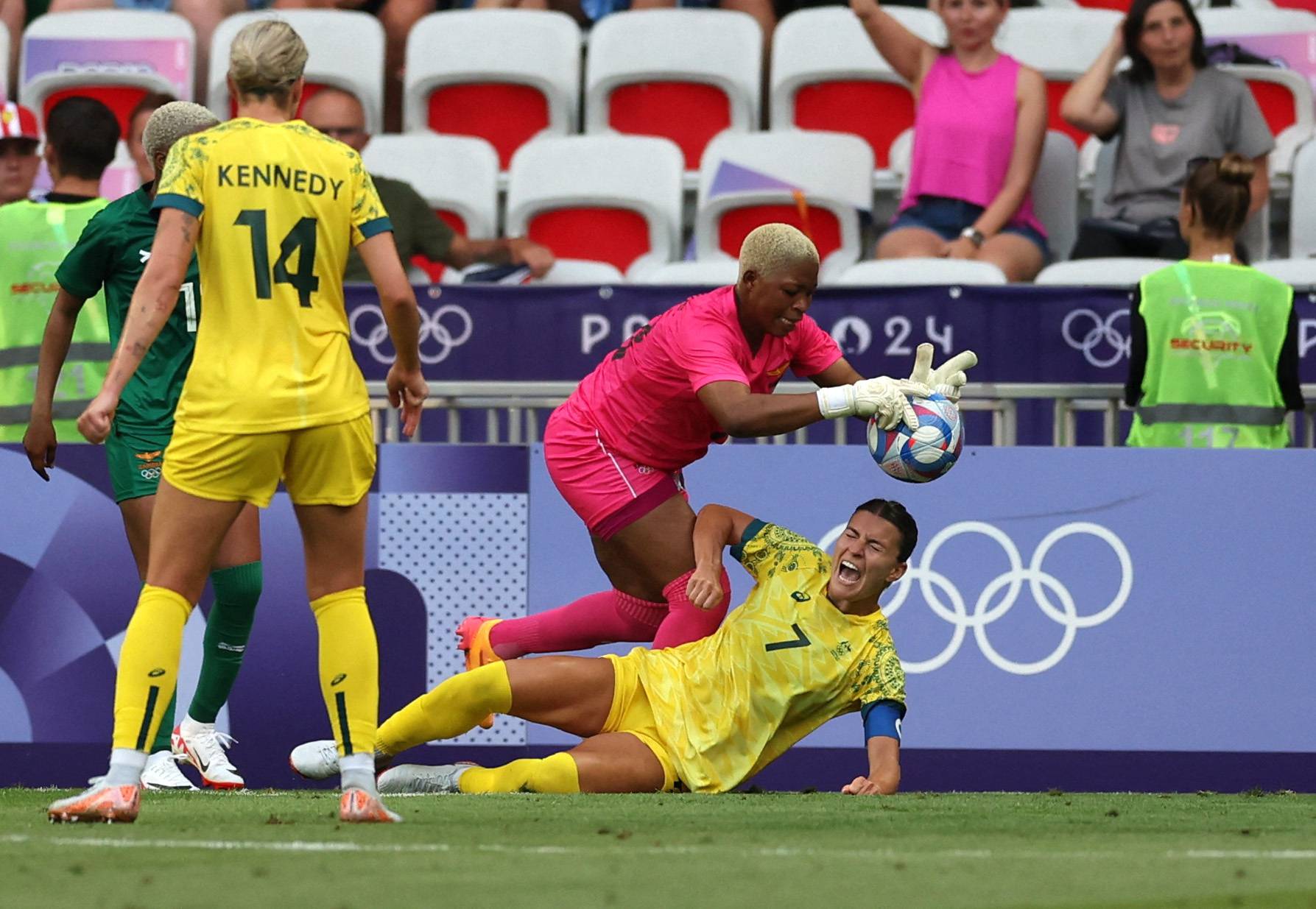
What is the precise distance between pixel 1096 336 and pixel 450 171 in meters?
3.86

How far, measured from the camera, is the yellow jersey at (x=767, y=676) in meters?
6.25

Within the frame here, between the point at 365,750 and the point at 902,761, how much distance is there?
122 inches

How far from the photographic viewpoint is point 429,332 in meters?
8.02

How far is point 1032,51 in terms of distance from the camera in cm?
1116

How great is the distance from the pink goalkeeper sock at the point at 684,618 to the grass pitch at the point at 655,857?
0.82m

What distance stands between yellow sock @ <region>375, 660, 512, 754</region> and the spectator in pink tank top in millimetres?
3877

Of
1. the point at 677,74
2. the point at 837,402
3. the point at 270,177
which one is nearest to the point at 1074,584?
the point at 837,402

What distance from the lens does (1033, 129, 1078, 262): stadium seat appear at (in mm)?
9812

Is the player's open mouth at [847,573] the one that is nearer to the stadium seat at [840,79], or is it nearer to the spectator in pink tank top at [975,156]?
the spectator in pink tank top at [975,156]

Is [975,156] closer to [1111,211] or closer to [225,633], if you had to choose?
[1111,211]

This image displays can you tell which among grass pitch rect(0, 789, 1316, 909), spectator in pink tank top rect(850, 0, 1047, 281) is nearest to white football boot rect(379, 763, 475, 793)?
grass pitch rect(0, 789, 1316, 909)

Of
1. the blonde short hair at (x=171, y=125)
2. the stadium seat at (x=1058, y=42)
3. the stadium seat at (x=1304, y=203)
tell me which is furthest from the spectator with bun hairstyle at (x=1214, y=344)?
the blonde short hair at (x=171, y=125)

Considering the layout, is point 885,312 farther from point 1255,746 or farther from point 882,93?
point 882,93

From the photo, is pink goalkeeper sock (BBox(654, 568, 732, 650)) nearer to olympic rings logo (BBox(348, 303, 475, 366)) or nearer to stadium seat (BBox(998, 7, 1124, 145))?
olympic rings logo (BBox(348, 303, 475, 366))
